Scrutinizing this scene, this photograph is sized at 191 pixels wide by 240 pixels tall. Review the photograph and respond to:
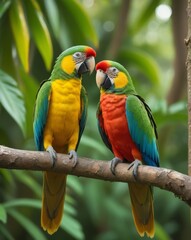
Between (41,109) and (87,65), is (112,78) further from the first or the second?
(41,109)

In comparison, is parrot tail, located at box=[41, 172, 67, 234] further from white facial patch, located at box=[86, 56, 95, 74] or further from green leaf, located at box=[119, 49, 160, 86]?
green leaf, located at box=[119, 49, 160, 86]

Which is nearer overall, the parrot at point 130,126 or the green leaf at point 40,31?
the parrot at point 130,126

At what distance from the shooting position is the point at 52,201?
172 cm

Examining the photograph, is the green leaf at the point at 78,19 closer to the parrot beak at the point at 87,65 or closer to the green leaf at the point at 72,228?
the parrot beak at the point at 87,65

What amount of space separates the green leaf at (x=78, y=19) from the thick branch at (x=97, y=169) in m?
1.01

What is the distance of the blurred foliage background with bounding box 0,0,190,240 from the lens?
7.01 ft

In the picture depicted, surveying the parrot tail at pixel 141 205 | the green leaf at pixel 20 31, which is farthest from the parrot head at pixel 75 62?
the parrot tail at pixel 141 205

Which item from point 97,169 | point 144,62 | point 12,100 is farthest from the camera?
point 144,62

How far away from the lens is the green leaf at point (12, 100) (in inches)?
70.6

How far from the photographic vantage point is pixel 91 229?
3.41 metres

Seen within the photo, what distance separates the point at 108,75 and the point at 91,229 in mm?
1940

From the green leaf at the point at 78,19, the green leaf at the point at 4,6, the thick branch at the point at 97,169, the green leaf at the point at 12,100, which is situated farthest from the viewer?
the green leaf at the point at 78,19

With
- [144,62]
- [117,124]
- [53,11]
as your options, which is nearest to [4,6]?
[53,11]

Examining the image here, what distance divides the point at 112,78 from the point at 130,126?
17cm
